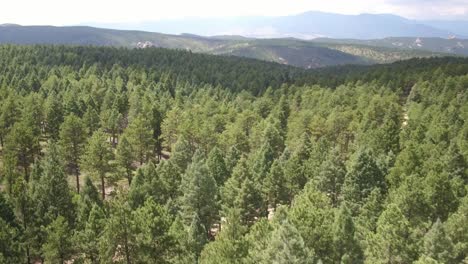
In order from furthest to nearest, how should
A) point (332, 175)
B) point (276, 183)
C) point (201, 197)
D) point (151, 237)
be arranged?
point (332, 175), point (276, 183), point (201, 197), point (151, 237)

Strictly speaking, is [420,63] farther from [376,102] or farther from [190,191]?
[190,191]

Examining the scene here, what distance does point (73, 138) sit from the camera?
209 ft

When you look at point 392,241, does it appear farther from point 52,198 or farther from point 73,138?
point 73,138

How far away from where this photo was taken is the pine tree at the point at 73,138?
62.3 metres

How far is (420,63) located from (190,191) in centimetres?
15553

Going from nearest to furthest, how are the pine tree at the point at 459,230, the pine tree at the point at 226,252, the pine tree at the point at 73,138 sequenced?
the pine tree at the point at 226,252 < the pine tree at the point at 459,230 < the pine tree at the point at 73,138

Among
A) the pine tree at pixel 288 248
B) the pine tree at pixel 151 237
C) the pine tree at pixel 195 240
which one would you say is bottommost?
the pine tree at pixel 195 240

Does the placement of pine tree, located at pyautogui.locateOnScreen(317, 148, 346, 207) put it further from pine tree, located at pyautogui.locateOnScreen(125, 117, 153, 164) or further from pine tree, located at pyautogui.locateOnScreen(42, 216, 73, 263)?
pine tree, located at pyautogui.locateOnScreen(125, 117, 153, 164)

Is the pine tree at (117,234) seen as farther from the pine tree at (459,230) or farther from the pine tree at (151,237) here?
the pine tree at (459,230)

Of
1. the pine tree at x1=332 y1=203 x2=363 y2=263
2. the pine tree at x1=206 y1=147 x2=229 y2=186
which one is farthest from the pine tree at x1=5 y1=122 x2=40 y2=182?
the pine tree at x1=332 y1=203 x2=363 y2=263

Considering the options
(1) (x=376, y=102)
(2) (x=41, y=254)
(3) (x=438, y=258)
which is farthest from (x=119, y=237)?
(1) (x=376, y=102)

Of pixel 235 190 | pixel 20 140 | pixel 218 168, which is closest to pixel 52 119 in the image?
pixel 20 140

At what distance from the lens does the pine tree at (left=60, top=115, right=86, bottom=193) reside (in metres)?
62.3

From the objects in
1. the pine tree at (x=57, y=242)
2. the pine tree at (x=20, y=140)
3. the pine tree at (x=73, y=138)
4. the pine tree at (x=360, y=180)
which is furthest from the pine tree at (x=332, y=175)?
the pine tree at (x=20, y=140)
